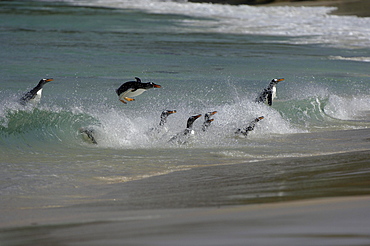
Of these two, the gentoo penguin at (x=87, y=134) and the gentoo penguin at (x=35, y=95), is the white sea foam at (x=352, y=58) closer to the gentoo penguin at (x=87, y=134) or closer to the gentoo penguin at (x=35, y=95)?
the gentoo penguin at (x=35, y=95)

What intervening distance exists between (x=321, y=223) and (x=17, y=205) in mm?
2721

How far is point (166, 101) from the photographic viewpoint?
12.3 m

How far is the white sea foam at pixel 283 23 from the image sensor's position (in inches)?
1016

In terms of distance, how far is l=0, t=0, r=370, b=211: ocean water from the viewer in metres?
6.73

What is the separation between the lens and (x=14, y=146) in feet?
27.0

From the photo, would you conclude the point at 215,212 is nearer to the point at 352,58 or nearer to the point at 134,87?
the point at 134,87

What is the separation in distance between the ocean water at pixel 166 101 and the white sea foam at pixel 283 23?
0.18m

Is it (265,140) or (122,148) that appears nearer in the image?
(122,148)

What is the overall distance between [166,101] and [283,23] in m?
21.8

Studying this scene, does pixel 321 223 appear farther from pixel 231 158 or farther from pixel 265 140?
pixel 265 140

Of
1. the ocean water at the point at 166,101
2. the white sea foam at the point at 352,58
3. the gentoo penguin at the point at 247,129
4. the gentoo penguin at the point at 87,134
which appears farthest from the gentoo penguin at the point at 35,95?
the white sea foam at the point at 352,58

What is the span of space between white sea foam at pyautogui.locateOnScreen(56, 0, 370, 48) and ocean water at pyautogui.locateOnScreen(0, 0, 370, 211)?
182 millimetres

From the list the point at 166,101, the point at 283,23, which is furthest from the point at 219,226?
the point at 283,23

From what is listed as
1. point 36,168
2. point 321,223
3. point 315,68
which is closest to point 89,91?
point 36,168
